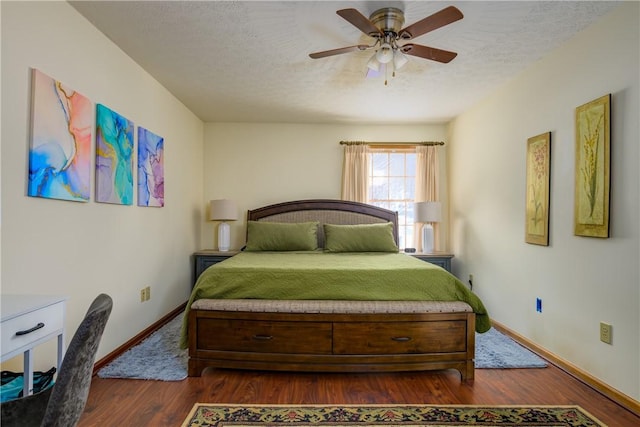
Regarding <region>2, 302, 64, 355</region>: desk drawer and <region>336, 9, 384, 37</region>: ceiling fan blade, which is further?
<region>336, 9, 384, 37</region>: ceiling fan blade

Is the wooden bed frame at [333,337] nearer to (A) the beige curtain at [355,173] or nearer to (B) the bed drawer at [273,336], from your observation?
(B) the bed drawer at [273,336]

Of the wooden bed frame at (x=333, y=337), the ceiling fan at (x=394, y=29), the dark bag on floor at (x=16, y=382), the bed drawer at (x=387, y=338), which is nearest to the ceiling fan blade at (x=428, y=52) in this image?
the ceiling fan at (x=394, y=29)

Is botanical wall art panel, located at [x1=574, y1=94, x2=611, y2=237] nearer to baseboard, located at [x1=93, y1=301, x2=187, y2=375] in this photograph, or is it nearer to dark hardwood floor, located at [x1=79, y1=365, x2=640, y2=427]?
dark hardwood floor, located at [x1=79, y1=365, x2=640, y2=427]

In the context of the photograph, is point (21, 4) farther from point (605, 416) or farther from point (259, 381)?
point (605, 416)

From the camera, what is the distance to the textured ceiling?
2168mm

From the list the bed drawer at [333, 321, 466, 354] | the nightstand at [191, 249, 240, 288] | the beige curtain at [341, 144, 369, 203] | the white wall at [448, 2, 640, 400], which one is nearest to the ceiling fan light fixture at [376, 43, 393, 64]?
the white wall at [448, 2, 640, 400]

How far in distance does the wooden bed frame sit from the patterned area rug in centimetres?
36

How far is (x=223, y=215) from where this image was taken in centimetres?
444

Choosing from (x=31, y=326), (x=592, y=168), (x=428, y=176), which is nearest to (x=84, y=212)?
(x=31, y=326)

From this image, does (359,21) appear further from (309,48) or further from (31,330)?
(31,330)

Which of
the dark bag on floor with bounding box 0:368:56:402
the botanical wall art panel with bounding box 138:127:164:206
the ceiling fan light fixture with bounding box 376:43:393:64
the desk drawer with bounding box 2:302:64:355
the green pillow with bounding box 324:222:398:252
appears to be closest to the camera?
the desk drawer with bounding box 2:302:64:355

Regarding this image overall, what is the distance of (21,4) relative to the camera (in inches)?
71.9

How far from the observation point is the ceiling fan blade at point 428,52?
2.33 m

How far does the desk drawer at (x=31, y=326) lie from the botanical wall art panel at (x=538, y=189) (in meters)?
3.31
